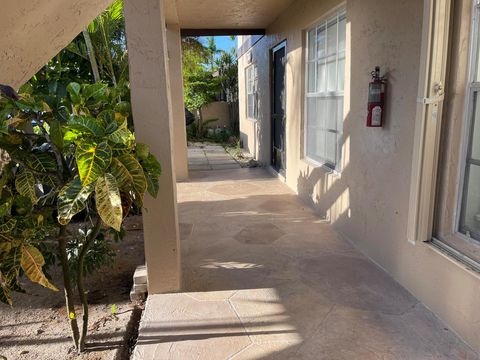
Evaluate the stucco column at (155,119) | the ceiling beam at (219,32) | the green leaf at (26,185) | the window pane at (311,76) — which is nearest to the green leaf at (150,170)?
the stucco column at (155,119)

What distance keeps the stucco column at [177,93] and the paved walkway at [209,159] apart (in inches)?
44.7

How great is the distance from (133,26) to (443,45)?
1859 millimetres

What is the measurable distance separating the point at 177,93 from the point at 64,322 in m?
4.65

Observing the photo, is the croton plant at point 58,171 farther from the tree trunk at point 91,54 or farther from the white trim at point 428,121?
the tree trunk at point 91,54

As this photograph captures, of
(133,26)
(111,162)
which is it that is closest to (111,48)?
(133,26)

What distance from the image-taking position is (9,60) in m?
1.91

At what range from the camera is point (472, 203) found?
223cm

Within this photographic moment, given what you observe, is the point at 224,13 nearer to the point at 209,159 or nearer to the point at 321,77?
the point at 321,77

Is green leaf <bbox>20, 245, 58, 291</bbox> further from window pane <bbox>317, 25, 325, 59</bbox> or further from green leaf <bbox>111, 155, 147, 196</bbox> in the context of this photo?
window pane <bbox>317, 25, 325, 59</bbox>

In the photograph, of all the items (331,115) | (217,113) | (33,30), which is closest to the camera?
(33,30)

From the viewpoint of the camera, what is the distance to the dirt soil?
224 cm

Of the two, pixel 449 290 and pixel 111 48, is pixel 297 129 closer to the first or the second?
pixel 111 48

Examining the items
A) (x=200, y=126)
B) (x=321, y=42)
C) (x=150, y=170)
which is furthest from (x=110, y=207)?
(x=200, y=126)

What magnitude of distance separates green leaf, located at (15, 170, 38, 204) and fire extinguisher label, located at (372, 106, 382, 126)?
2409 mm
